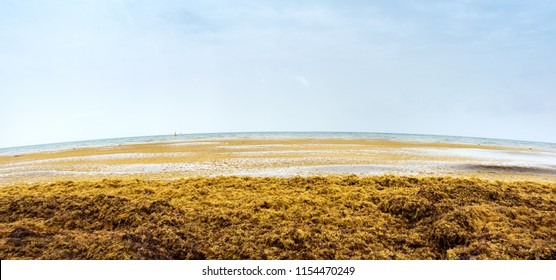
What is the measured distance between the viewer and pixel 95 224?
462 centimetres

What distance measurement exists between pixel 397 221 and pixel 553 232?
214 cm

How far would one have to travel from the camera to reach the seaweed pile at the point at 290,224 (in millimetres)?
3707

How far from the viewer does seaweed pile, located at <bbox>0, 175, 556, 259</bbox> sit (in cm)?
371

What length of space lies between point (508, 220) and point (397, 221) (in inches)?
70.4

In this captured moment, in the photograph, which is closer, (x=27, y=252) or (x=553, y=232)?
(x=27, y=252)

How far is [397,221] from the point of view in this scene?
4.83m

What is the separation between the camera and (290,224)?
4555 mm

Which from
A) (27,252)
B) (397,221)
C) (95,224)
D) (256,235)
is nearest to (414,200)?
(397,221)

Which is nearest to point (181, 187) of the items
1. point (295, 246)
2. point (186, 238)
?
point (186, 238)
